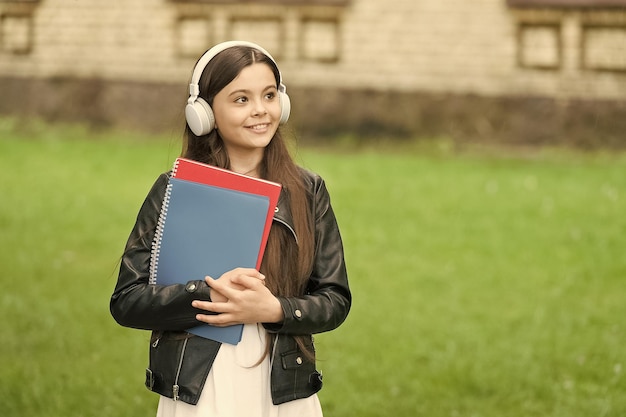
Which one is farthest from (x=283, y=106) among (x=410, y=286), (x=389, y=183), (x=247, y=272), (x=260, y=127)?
(x=389, y=183)

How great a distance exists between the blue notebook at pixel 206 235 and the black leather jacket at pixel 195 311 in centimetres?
4

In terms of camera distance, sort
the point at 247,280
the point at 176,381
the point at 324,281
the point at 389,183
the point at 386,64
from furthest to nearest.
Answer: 1. the point at 386,64
2. the point at 389,183
3. the point at 324,281
4. the point at 176,381
5. the point at 247,280

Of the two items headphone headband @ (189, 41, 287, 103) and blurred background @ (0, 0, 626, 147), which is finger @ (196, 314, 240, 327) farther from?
blurred background @ (0, 0, 626, 147)

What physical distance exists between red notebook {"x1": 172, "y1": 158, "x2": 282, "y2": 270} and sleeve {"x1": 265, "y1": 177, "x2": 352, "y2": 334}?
7.7 inches

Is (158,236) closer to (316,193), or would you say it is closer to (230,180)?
(230,180)

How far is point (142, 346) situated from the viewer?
670 cm

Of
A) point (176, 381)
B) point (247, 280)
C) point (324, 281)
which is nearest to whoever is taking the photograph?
point (247, 280)

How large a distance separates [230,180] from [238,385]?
52 cm

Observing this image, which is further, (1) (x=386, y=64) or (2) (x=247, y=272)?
(1) (x=386, y=64)

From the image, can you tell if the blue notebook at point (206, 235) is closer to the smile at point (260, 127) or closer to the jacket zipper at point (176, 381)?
the jacket zipper at point (176, 381)

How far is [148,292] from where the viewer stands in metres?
2.91

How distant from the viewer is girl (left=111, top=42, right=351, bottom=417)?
2.88 m

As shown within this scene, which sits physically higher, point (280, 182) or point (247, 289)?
point (280, 182)

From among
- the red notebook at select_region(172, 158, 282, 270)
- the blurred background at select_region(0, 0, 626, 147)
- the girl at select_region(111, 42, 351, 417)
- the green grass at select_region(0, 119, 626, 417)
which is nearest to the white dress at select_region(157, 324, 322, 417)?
the girl at select_region(111, 42, 351, 417)
